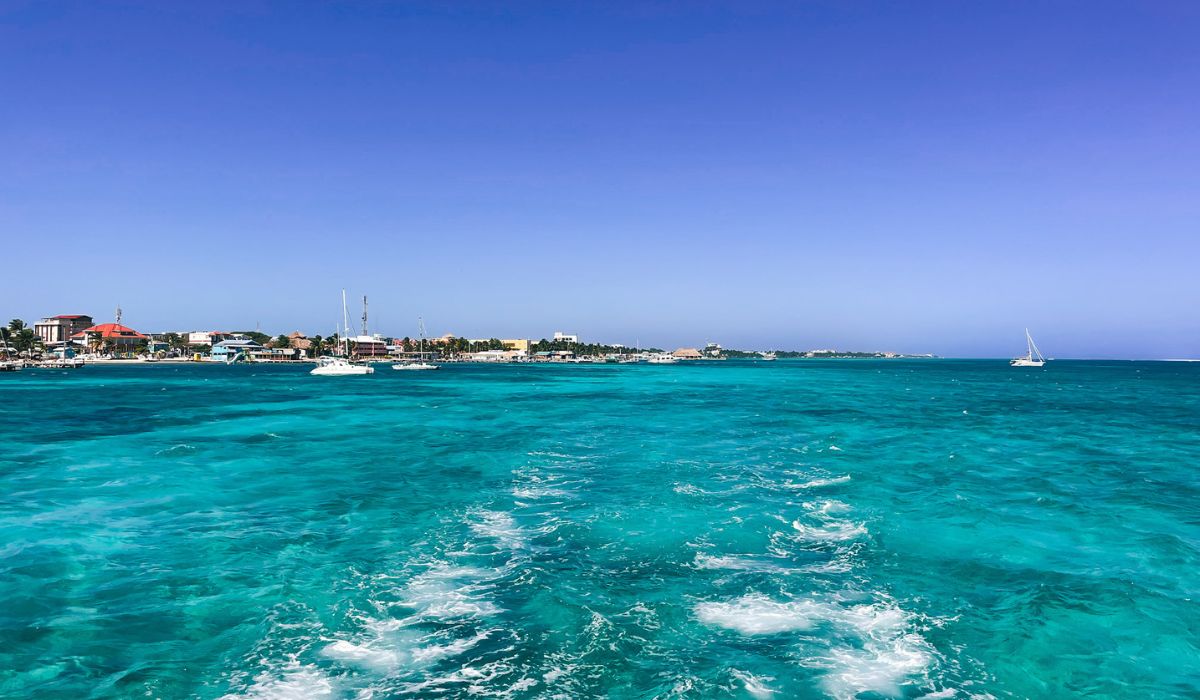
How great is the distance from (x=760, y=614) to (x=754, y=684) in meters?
2.50

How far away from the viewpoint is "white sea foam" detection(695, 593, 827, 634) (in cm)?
1078

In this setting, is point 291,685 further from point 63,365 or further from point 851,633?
point 63,365

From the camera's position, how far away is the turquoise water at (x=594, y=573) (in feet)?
30.3

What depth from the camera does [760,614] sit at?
11297mm

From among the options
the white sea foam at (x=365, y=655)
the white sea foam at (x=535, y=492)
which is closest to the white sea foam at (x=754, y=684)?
the white sea foam at (x=365, y=655)

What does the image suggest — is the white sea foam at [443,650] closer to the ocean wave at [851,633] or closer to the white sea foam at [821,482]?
the ocean wave at [851,633]

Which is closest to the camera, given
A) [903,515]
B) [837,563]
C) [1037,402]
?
[837,563]

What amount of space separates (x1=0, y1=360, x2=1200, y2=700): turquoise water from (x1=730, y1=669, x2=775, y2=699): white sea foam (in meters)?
0.06

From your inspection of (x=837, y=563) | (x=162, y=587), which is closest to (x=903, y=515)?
(x=837, y=563)

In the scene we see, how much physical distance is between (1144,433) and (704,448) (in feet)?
108

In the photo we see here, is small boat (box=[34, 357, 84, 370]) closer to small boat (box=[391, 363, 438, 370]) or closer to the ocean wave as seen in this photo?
small boat (box=[391, 363, 438, 370])

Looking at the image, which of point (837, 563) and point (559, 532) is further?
point (559, 532)

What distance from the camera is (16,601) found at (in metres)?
11.6

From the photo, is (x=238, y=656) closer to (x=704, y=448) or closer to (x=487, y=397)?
(x=704, y=448)
